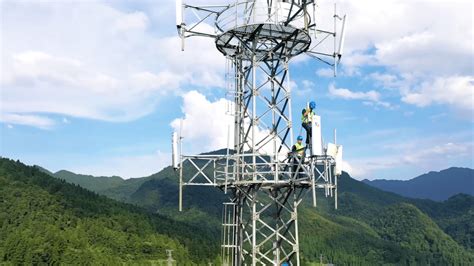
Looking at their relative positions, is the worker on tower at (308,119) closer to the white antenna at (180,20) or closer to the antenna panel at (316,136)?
the antenna panel at (316,136)

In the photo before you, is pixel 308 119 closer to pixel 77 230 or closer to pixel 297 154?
pixel 297 154

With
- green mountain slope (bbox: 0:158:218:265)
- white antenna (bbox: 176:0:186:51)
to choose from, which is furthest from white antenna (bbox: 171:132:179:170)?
green mountain slope (bbox: 0:158:218:265)

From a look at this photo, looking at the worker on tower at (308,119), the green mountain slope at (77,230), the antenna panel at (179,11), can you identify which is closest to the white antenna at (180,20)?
the antenna panel at (179,11)

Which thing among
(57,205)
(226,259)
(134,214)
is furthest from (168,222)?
(226,259)

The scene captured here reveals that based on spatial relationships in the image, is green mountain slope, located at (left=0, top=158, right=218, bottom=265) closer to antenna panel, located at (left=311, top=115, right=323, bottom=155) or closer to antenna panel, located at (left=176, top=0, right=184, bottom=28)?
antenna panel, located at (left=176, top=0, right=184, bottom=28)

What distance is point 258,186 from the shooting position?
63.0ft

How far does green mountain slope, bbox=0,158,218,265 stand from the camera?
394 ft

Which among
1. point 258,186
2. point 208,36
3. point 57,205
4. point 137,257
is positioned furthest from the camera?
point 57,205

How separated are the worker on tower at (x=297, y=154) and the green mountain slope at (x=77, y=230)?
10311 cm

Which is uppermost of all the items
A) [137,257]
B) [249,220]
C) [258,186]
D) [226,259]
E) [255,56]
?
[255,56]

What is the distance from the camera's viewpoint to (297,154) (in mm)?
19438

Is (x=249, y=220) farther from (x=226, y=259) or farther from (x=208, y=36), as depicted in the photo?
(x=208, y=36)

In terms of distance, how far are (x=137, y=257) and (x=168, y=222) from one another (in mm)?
39750

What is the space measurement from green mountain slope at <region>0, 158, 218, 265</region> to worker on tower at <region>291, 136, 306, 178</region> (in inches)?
4060
